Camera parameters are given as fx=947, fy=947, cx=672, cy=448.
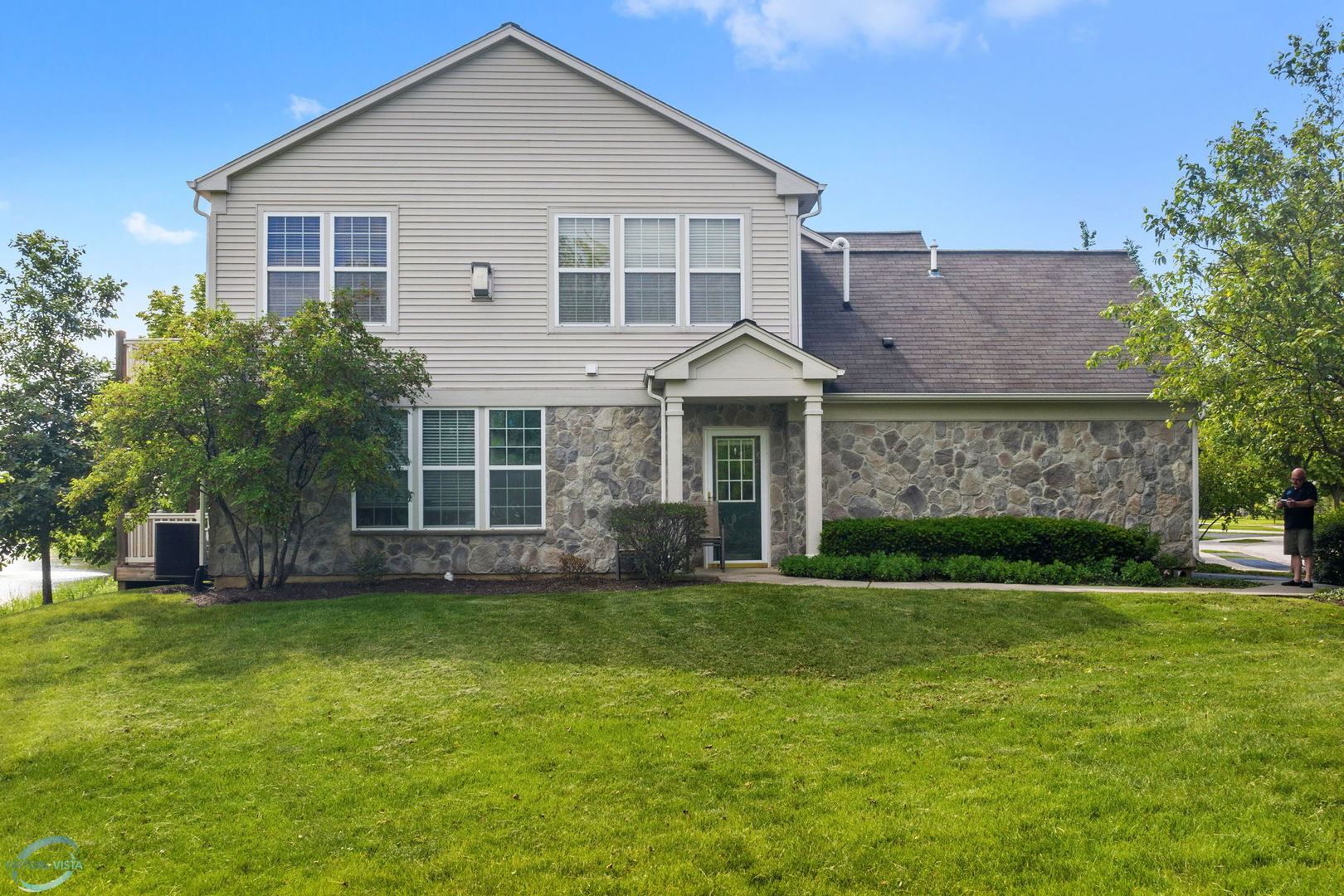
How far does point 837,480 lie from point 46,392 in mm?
13692

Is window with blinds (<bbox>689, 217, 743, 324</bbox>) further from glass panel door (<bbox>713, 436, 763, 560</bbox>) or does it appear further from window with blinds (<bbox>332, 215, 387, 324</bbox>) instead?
window with blinds (<bbox>332, 215, 387, 324</bbox>)

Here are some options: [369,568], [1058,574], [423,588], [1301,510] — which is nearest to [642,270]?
[423,588]

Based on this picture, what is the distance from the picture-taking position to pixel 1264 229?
37.0 ft

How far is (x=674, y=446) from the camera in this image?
13.0m

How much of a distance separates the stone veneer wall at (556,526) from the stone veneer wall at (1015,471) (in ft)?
8.37

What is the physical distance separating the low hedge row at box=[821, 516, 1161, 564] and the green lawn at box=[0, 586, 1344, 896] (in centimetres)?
248

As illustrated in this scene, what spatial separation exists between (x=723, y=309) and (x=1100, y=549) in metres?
6.27

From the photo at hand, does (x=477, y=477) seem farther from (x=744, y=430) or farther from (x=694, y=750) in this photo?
(x=694, y=750)

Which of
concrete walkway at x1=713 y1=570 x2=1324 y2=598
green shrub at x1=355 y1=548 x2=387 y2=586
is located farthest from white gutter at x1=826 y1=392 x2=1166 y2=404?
green shrub at x1=355 y1=548 x2=387 y2=586

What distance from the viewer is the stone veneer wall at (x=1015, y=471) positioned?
46.0 ft

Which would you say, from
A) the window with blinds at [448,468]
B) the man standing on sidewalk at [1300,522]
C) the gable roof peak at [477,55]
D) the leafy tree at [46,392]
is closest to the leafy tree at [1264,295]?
the man standing on sidewalk at [1300,522]

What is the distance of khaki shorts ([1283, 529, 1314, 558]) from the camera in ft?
43.3

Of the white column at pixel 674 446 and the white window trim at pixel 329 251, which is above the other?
the white window trim at pixel 329 251

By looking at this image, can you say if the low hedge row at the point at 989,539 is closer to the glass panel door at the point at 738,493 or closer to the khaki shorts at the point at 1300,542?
the glass panel door at the point at 738,493
